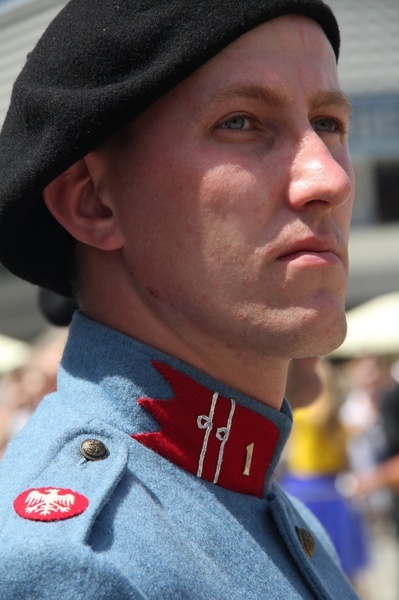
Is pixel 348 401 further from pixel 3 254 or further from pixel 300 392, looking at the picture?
pixel 3 254

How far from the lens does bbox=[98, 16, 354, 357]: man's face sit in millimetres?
1592

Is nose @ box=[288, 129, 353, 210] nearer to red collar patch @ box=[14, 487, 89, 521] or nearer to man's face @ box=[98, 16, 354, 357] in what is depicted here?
man's face @ box=[98, 16, 354, 357]

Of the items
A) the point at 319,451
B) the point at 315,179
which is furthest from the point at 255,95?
the point at 319,451

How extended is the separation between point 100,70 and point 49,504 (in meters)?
0.71

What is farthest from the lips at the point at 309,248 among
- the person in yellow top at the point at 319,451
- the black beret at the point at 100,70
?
the person in yellow top at the point at 319,451

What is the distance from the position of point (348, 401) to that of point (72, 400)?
10.8m

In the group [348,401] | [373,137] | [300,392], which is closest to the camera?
[300,392]

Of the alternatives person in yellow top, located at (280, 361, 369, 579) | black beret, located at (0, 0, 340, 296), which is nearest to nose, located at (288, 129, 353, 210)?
black beret, located at (0, 0, 340, 296)

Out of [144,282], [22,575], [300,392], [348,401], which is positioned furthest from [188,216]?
[348,401]

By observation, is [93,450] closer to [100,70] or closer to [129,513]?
[129,513]

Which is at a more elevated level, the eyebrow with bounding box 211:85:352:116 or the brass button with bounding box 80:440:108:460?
the eyebrow with bounding box 211:85:352:116

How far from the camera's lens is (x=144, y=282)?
1685 mm

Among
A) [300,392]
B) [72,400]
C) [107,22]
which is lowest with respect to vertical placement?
[300,392]

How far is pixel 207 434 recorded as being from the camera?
1.65 m
